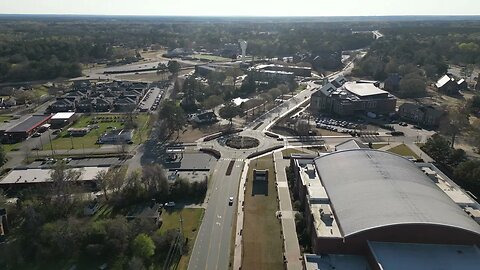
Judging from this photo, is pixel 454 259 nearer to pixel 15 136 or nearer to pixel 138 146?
pixel 138 146

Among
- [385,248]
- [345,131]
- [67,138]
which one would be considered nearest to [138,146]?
[67,138]

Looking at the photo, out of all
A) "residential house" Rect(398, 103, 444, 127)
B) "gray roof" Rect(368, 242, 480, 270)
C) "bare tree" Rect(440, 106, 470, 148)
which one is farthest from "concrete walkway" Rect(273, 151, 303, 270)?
"residential house" Rect(398, 103, 444, 127)

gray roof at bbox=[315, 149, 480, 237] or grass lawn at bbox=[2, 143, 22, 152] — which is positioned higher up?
gray roof at bbox=[315, 149, 480, 237]

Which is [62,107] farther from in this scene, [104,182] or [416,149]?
[416,149]

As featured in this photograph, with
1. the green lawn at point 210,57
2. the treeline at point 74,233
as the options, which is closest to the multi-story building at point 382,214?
the treeline at point 74,233

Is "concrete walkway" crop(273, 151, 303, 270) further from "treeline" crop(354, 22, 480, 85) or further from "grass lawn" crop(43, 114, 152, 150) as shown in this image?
"treeline" crop(354, 22, 480, 85)

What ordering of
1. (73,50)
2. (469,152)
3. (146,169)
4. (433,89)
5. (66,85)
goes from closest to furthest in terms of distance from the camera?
(146,169), (469,152), (433,89), (66,85), (73,50)

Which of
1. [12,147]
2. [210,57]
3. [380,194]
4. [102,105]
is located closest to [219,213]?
[380,194]
